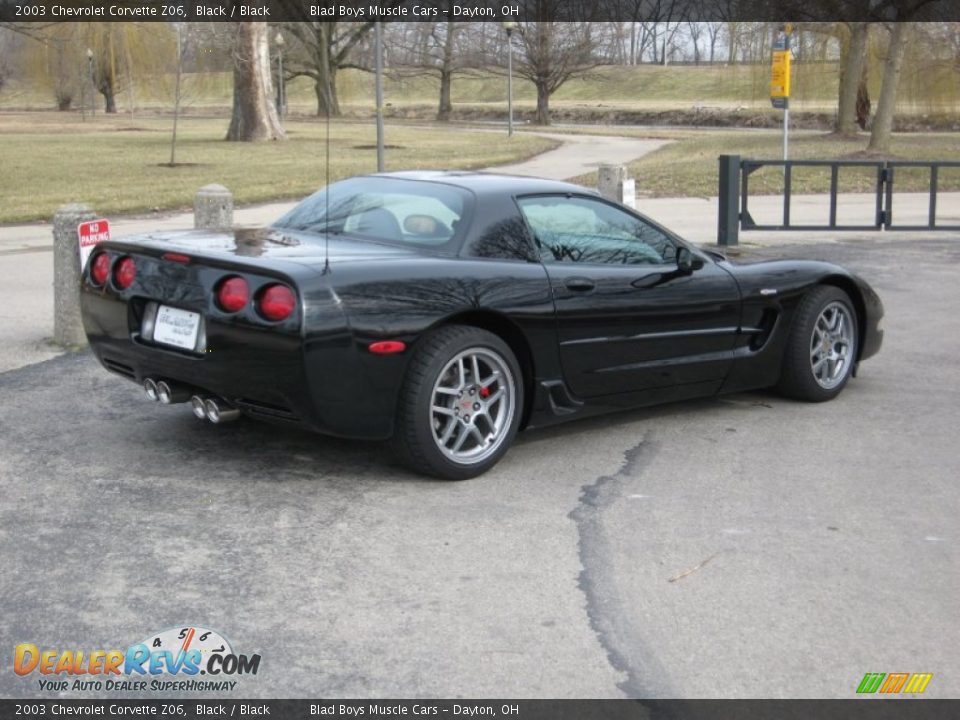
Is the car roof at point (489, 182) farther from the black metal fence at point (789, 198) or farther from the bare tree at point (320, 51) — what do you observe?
the bare tree at point (320, 51)

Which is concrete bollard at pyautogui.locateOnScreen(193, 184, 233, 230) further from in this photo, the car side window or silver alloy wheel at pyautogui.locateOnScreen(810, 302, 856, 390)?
silver alloy wheel at pyautogui.locateOnScreen(810, 302, 856, 390)

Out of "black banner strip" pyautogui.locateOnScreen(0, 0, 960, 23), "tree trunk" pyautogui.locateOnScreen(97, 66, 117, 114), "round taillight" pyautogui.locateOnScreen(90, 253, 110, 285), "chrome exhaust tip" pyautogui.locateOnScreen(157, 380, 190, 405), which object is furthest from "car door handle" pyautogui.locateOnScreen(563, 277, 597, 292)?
"tree trunk" pyautogui.locateOnScreen(97, 66, 117, 114)

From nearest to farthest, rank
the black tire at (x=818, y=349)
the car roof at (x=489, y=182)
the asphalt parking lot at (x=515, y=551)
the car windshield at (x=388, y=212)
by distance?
the asphalt parking lot at (x=515, y=551) < the car windshield at (x=388, y=212) < the car roof at (x=489, y=182) < the black tire at (x=818, y=349)

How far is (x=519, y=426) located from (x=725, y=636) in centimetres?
213

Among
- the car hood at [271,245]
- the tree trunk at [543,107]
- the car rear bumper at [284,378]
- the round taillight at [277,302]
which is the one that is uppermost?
the tree trunk at [543,107]

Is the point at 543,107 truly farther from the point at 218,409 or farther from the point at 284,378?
the point at 284,378

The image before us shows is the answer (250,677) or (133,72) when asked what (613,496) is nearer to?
(250,677)

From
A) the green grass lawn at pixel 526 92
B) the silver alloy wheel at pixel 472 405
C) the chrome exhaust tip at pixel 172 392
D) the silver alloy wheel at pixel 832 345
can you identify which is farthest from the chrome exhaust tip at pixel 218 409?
the green grass lawn at pixel 526 92

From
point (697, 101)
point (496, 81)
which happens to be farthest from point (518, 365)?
point (496, 81)

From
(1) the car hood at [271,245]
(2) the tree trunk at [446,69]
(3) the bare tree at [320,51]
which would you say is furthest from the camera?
(2) the tree trunk at [446,69]

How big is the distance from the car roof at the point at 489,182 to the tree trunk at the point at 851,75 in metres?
31.5

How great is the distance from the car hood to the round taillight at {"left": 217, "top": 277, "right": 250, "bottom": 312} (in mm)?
140

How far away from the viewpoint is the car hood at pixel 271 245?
549 cm

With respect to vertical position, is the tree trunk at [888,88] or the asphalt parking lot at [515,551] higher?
the tree trunk at [888,88]
